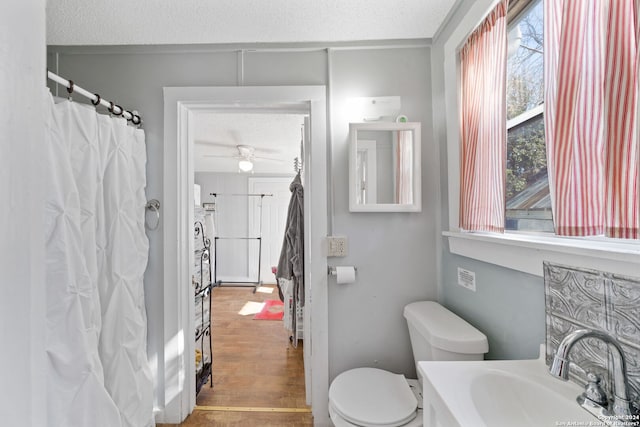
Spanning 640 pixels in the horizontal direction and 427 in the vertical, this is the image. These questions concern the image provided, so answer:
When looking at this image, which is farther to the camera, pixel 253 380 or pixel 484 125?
pixel 253 380

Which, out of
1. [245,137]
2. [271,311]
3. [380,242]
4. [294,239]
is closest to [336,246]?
[380,242]

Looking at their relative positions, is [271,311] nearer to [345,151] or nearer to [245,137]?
[245,137]

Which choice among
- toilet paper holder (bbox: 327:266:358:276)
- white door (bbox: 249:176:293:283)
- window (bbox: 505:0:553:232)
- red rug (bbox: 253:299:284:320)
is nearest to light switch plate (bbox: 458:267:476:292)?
window (bbox: 505:0:553:232)

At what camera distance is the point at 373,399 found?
4.09ft

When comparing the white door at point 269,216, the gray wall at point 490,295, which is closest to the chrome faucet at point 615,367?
the gray wall at point 490,295

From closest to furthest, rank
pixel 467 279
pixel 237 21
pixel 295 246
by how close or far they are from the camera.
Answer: pixel 467 279 < pixel 237 21 < pixel 295 246

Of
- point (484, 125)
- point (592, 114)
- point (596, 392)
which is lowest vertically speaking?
point (596, 392)

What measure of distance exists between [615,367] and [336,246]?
116 centimetres

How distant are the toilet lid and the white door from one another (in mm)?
3749

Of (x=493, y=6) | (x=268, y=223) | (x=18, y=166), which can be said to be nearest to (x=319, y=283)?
(x=18, y=166)

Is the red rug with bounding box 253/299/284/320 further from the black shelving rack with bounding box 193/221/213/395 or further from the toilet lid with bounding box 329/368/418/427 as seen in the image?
the toilet lid with bounding box 329/368/418/427

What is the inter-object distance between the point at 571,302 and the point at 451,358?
1.69 ft

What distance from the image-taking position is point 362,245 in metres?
Result: 1.65

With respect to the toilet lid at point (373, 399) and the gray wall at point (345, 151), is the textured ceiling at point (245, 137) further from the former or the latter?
the toilet lid at point (373, 399)
